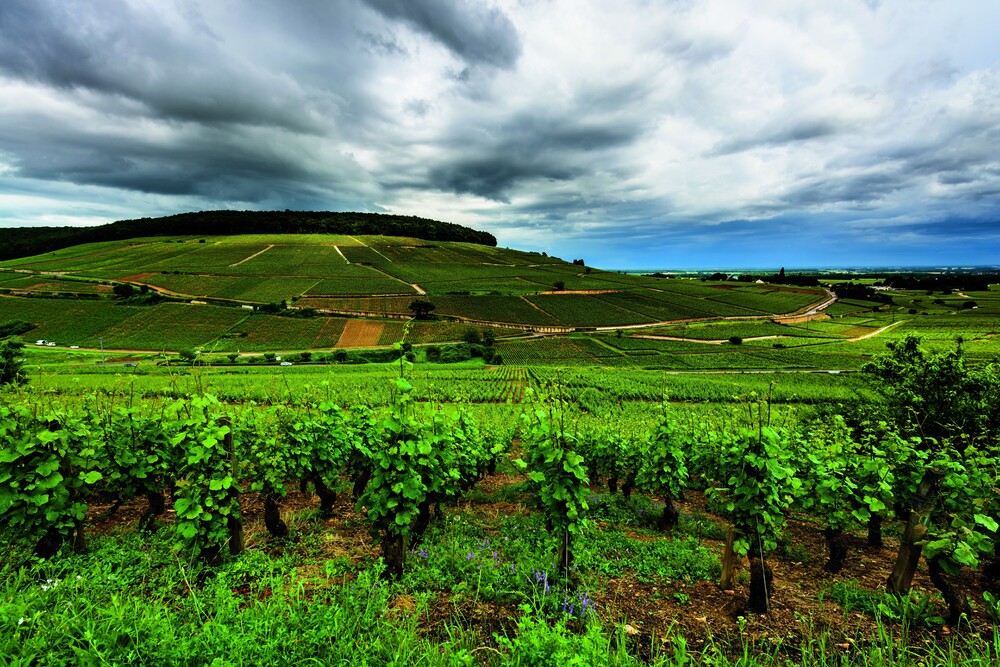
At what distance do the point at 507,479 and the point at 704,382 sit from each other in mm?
44279

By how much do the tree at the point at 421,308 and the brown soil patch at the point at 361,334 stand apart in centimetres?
1081

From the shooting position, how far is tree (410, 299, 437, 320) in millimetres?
90525

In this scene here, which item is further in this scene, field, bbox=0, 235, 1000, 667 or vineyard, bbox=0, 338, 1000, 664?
vineyard, bbox=0, 338, 1000, 664

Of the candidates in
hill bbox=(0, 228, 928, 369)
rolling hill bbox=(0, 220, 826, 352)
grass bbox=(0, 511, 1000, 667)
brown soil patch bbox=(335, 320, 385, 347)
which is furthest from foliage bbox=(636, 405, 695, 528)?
brown soil patch bbox=(335, 320, 385, 347)

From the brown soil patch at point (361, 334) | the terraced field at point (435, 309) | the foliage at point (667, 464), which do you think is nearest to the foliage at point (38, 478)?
the foliage at point (667, 464)

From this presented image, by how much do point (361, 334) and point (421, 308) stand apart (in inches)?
753

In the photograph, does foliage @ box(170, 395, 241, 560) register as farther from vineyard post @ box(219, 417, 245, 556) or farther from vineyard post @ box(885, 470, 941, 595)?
vineyard post @ box(885, 470, 941, 595)

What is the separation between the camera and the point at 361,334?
75.0m

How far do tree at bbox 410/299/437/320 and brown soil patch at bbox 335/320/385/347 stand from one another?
1081cm

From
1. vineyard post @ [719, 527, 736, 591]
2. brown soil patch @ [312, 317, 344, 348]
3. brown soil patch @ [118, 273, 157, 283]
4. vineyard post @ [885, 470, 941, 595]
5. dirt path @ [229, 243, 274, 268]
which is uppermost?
dirt path @ [229, 243, 274, 268]

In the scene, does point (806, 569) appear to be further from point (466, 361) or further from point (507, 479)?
point (466, 361)

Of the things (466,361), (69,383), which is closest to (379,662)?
(69,383)

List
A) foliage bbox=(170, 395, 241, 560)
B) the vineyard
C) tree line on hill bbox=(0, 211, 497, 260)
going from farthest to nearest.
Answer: tree line on hill bbox=(0, 211, 497, 260)
foliage bbox=(170, 395, 241, 560)
the vineyard

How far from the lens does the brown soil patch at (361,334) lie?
232 ft
